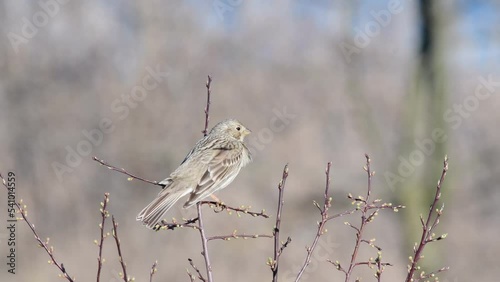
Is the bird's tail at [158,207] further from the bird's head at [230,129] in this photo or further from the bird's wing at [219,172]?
the bird's head at [230,129]

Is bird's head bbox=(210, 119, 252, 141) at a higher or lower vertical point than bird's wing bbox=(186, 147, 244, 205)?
higher

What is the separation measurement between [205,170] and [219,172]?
11 cm

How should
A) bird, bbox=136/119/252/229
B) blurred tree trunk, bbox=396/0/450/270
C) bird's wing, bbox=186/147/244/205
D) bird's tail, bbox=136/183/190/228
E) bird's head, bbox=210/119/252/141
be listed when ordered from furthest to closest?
1. blurred tree trunk, bbox=396/0/450/270
2. bird's head, bbox=210/119/252/141
3. bird's wing, bbox=186/147/244/205
4. bird, bbox=136/119/252/229
5. bird's tail, bbox=136/183/190/228

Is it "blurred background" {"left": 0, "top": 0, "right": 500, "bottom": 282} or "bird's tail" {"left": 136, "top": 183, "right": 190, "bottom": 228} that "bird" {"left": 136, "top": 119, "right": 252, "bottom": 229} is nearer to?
"bird's tail" {"left": 136, "top": 183, "right": 190, "bottom": 228}

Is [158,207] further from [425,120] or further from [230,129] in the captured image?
[425,120]

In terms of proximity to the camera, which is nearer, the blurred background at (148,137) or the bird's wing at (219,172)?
the bird's wing at (219,172)

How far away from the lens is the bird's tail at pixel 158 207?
3.86 metres

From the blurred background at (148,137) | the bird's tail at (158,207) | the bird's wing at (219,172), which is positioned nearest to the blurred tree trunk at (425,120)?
the blurred background at (148,137)

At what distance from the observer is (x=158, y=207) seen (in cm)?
411

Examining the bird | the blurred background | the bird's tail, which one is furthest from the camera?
the blurred background

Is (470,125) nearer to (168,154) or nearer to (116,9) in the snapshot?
(168,154)

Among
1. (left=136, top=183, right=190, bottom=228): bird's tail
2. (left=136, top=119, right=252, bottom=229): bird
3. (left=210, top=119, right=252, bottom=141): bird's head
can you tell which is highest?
(left=210, top=119, right=252, bottom=141): bird's head

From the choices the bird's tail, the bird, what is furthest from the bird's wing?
the bird's tail

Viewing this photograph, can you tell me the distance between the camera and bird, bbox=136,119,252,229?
13.7ft
